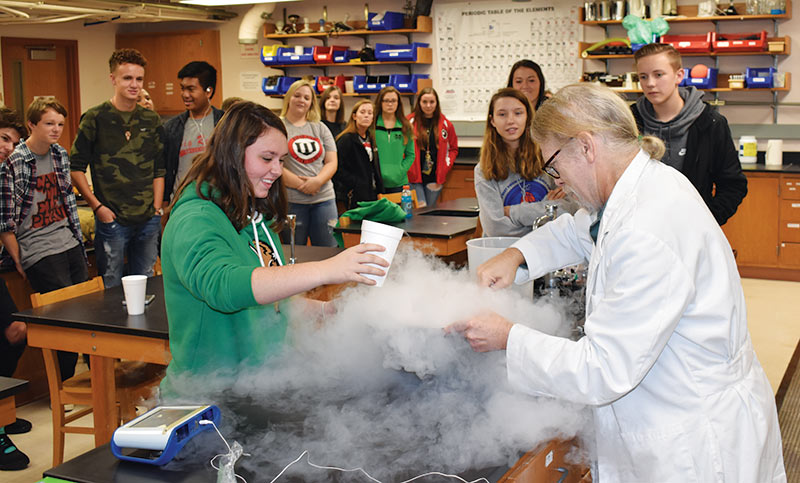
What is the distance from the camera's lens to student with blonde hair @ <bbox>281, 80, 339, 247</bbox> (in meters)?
5.25

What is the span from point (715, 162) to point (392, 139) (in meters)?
3.35

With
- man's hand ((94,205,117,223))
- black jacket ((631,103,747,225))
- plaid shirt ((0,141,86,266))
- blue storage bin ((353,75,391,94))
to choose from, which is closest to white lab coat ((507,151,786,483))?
black jacket ((631,103,747,225))

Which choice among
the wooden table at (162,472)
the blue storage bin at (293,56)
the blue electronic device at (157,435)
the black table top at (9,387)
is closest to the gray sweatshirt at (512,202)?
the wooden table at (162,472)

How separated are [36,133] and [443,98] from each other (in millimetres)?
5250

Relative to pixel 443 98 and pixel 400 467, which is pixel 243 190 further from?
pixel 443 98

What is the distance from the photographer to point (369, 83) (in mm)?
8203

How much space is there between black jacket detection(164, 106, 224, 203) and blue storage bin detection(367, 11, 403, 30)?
148 inches

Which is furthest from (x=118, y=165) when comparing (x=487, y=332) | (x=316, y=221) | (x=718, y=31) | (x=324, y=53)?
(x=718, y=31)

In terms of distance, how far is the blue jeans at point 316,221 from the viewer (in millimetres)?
5340

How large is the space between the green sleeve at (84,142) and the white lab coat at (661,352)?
3.47 metres

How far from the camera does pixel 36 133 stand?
3.75m

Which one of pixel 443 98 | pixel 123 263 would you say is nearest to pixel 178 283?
pixel 123 263

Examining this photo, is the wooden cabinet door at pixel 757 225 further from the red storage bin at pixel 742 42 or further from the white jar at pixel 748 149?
the red storage bin at pixel 742 42

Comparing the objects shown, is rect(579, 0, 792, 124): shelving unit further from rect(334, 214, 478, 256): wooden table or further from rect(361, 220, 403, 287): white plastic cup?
rect(361, 220, 403, 287): white plastic cup
